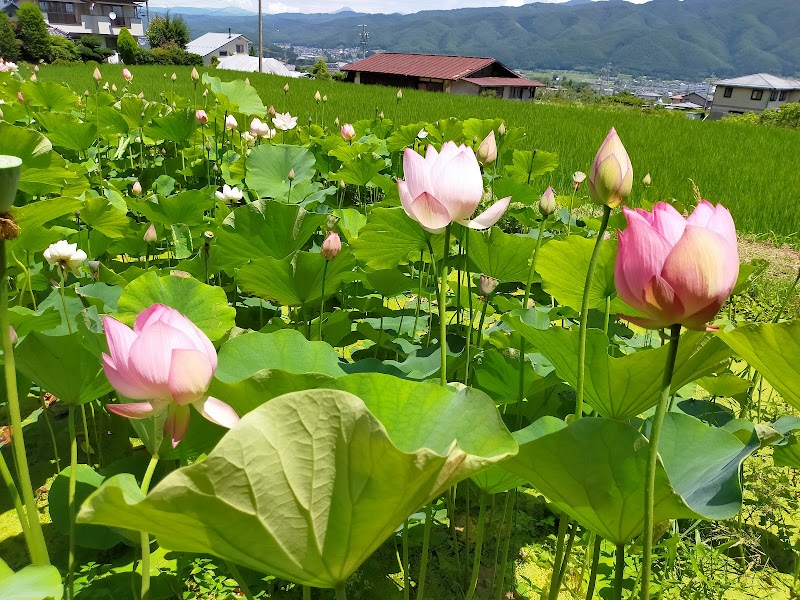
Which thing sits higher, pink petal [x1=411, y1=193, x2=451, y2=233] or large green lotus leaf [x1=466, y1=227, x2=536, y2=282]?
pink petal [x1=411, y1=193, x2=451, y2=233]

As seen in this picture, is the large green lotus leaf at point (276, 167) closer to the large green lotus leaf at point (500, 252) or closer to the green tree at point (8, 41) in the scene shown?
the large green lotus leaf at point (500, 252)

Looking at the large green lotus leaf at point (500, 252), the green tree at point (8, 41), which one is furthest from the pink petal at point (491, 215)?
the green tree at point (8, 41)

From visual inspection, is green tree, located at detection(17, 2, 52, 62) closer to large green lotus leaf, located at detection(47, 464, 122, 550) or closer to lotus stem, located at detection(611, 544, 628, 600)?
large green lotus leaf, located at detection(47, 464, 122, 550)

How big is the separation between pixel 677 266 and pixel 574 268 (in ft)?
2.17

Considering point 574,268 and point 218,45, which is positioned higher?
point 218,45

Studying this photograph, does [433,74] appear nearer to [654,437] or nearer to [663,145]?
[663,145]

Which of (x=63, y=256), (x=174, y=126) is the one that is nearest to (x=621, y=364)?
(x=63, y=256)

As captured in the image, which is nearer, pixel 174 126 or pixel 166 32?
pixel 174 126

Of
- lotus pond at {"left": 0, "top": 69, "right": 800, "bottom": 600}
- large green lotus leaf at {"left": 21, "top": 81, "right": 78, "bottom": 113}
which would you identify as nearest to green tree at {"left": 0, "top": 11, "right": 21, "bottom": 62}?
large green lotus leaf at {"left": 21, "top": 81, "right": 78, "bottom": 113}

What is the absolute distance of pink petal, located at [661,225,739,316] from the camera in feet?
1.76

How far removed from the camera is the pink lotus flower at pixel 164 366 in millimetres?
525

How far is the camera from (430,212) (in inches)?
31.4

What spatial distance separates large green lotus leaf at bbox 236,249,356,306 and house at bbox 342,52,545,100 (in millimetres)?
26603

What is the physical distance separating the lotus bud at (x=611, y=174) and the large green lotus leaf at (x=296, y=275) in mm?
669
